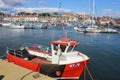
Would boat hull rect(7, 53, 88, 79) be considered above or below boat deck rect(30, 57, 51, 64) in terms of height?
below

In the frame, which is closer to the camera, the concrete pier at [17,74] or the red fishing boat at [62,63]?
the concrete pier at [17,74]

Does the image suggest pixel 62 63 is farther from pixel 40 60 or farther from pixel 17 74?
pixel 17 74

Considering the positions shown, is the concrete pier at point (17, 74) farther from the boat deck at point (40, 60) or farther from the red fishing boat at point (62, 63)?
the boat deck at point (40, 60)

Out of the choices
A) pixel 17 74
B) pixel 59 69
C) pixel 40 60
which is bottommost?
pixel 59 69

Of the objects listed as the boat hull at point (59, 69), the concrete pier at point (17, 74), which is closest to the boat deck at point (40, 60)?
the boat hull at point (59, 69)

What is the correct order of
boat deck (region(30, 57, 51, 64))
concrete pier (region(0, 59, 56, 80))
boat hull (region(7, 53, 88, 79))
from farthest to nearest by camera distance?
1. boat deck (region(30, 57, 51, 64))
2. boat hull (region(7, 53, 88, 79))
3. concrete pier (region(0, 59, 56, 80))

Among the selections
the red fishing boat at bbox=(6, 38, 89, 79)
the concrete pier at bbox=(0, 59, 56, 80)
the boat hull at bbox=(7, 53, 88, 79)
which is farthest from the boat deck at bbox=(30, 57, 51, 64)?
the concrete pier at bbox=(0, 59, 56, 80)

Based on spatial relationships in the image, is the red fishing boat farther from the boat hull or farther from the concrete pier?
the concrete pier

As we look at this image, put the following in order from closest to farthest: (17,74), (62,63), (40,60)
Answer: (17,74) < (62,63) < (40,60)

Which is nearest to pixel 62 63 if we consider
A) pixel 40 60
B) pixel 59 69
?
pixel 59 69

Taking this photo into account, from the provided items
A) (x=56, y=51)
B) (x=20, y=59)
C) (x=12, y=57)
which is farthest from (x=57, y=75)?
(x=12, y=57)

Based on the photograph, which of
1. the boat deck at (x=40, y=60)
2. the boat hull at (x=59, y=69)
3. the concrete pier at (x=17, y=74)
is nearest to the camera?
the concrete pier at (x=17, y=74)

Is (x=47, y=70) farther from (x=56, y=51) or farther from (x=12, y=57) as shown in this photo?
(x=12, y=57)

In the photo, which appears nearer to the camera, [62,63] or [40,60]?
[62,63]
